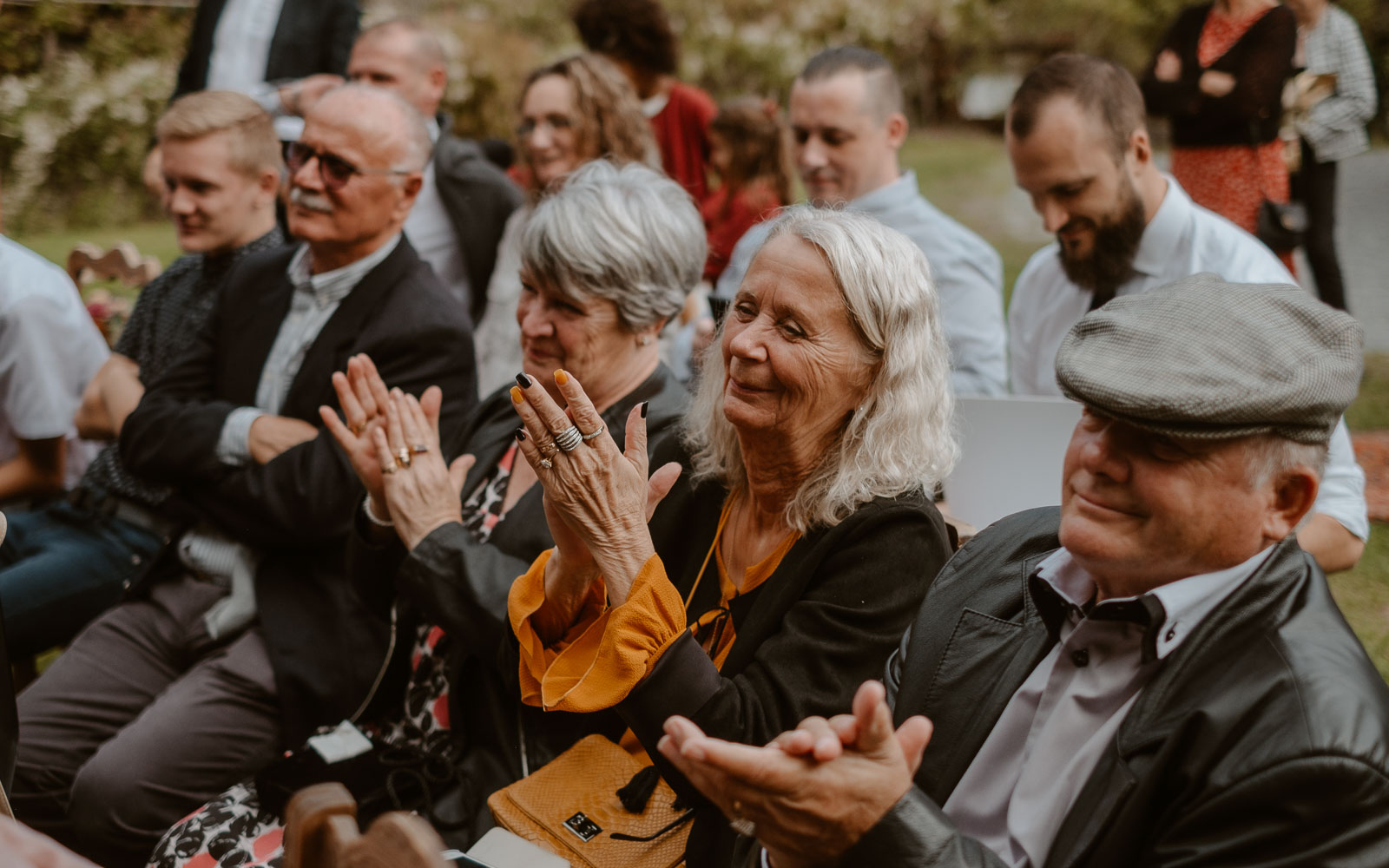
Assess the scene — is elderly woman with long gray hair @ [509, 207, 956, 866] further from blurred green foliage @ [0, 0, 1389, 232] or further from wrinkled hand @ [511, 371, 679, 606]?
blurred green foliage @ [0, 0, 1389, 232]

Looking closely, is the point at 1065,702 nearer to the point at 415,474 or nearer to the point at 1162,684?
the point at 1162,684

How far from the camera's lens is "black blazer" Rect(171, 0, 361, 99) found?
5.03 m

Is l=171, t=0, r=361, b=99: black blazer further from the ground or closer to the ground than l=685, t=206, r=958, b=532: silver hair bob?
further from the ground

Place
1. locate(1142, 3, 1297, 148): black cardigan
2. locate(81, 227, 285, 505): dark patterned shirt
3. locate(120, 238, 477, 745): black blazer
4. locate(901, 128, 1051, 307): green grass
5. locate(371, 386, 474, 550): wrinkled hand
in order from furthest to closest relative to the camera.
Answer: locate(901, 128, 1051, 307): green grass → locate(1142, 3, 1297, 148): black cardigan → locate(81, 227, 285, 505): dark patterned shirt → locate(120, 238, 477, 745): black blazer → locate(371, 386, 474, 550): wrinkled hand

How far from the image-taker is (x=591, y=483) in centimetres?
193

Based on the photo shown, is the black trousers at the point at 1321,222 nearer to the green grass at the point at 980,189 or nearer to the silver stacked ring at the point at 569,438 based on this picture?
the green grass at the point at 980,189

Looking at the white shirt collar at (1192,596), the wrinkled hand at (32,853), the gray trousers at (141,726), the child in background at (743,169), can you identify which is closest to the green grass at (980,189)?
the child in background at (743,169)

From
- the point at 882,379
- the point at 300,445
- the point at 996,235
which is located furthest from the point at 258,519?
the point at 996,235

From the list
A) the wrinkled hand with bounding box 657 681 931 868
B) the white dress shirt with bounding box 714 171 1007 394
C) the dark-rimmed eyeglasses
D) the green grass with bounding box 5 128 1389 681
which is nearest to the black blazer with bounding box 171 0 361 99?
the dark-rimmed eyeglasses

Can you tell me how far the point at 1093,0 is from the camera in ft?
51.9

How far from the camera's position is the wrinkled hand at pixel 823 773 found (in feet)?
4.39

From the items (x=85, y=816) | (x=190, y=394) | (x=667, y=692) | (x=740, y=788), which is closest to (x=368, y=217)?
(x=190, y=394)

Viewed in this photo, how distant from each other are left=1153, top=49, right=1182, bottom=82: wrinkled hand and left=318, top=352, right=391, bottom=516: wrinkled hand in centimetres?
402

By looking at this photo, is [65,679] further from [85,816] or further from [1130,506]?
[1130,506]
